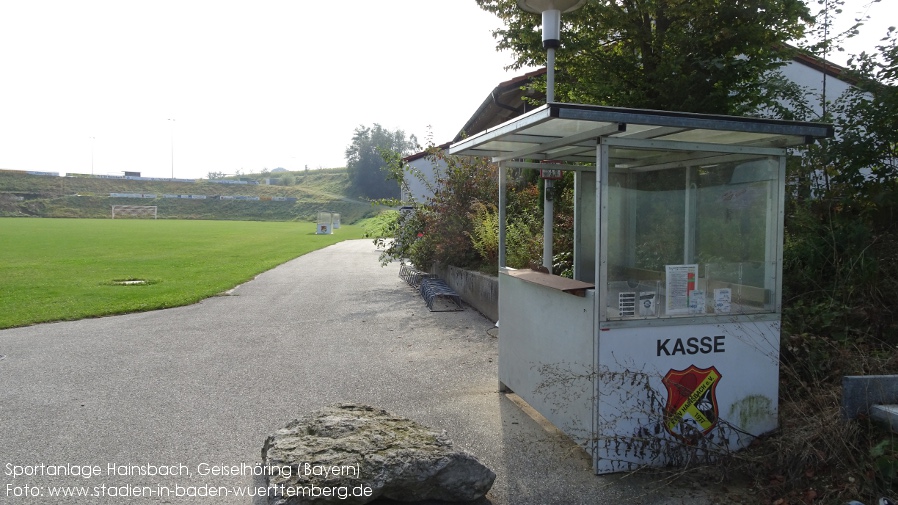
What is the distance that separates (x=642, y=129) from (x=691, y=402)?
1.94 metres

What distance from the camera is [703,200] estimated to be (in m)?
5.15

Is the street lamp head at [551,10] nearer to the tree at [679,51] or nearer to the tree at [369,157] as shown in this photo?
the tree at [679,51]

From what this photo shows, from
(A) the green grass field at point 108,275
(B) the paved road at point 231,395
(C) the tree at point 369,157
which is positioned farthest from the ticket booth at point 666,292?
(C) the tree at point 369,157

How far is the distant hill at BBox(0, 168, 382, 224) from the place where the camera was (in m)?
92.2

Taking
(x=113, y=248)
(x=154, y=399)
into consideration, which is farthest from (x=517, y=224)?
(x=113, y=248)

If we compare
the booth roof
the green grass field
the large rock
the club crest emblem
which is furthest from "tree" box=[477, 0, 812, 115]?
the green grass field

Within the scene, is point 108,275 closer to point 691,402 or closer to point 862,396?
point 691,402

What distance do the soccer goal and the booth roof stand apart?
9464 cm

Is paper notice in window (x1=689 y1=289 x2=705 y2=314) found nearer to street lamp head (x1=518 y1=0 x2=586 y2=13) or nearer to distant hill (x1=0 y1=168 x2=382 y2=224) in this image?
street lamp head (x1=518 y1=0 x2=586 y2=13)

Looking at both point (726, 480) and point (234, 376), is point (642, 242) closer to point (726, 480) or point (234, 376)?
point (726, 480)

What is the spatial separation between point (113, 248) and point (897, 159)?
30.6 meters

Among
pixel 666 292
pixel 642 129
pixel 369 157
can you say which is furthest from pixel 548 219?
pixel 369 157

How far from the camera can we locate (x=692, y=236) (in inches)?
201

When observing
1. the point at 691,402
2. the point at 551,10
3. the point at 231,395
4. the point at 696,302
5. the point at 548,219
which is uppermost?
the point at 551,10
